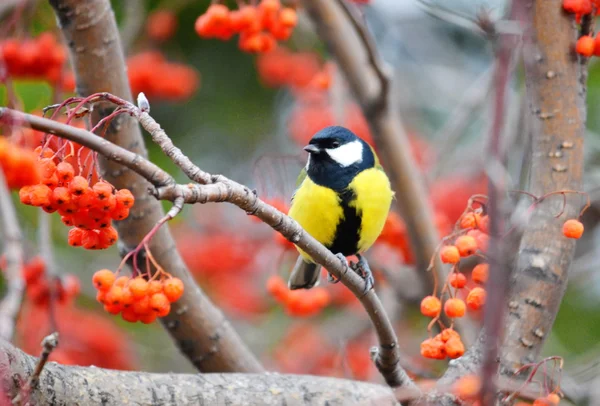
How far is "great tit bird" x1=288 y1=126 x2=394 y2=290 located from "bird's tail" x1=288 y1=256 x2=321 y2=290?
0.11 metres

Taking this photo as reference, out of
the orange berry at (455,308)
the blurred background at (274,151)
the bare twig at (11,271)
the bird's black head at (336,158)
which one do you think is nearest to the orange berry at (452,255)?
the orange berry at (455,308)

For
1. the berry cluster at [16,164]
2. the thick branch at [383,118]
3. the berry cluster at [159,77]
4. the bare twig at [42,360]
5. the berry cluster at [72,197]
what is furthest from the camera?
the berry cluster at [159,77]

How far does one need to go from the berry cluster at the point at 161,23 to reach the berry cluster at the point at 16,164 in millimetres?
3383

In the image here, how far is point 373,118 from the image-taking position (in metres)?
3.16

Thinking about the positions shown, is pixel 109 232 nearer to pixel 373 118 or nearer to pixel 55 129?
pixel 55 129

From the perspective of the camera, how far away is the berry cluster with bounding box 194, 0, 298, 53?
8.98ft

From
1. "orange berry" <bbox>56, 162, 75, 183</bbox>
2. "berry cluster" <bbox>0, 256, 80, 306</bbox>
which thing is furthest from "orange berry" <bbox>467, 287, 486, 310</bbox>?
"berry cluster" <bbox>0, 256, 80, 306</bbox>

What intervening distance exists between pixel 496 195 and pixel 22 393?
102 centimetres

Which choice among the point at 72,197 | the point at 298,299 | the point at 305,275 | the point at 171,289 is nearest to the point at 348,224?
the point at 305,275

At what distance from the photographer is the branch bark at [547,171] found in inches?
80.7

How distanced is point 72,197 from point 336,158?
1.43 meters

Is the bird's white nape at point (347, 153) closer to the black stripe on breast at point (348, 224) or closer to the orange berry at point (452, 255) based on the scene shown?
the black stripe on breast at point (348, 224)

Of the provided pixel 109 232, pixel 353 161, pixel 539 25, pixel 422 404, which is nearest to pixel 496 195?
pixel 109 232

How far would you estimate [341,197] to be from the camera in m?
2.64
